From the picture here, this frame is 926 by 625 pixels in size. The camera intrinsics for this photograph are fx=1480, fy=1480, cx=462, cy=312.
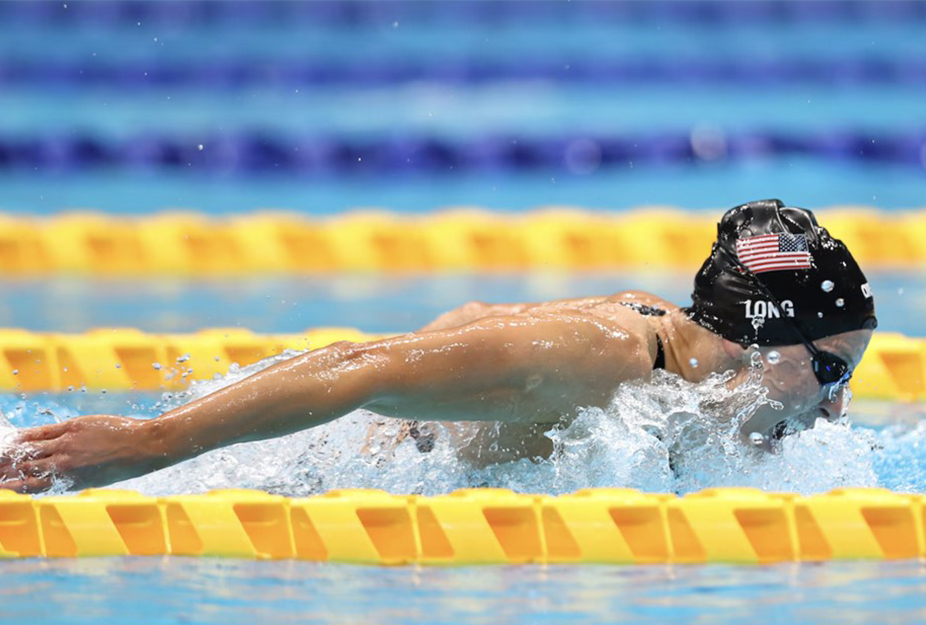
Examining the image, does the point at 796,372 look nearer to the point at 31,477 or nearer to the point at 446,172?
the point at 31,477

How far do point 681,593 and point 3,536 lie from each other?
4.16ft

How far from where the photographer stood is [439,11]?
988 centimetres

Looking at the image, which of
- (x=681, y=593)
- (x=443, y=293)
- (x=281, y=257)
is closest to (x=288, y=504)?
(x=681, y=593)

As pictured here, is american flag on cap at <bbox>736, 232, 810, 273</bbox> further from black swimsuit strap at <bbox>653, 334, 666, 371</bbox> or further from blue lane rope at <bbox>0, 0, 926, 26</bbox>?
blue lane rope at <bbox>0, 0, 926, 26</bbox>

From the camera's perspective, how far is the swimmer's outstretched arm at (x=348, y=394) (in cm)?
277

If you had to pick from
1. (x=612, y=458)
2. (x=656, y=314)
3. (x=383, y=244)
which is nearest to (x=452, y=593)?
(x=612, y=458)

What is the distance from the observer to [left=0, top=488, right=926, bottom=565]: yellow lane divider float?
278 centimetres

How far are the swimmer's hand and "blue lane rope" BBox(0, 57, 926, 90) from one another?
593 cm

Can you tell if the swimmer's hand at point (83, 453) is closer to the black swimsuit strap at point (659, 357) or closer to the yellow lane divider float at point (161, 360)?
the black swimsuit strap at point (659, 357)

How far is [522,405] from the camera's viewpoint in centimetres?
296

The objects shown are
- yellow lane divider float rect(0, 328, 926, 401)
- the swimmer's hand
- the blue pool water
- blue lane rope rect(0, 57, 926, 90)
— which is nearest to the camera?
the blue pool water

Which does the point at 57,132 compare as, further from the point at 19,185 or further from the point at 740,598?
the point at 740,598

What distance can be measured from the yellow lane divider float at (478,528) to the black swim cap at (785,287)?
0.37 metres

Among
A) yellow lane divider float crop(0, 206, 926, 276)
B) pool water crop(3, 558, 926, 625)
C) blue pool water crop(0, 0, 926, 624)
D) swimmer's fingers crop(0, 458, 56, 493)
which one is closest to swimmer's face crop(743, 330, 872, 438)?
blue pool water crop(0, 0, 926, 624)
